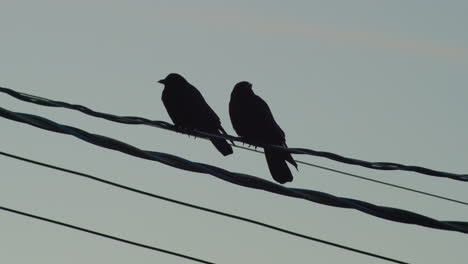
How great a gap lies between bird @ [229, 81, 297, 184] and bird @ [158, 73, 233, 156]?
0.24m

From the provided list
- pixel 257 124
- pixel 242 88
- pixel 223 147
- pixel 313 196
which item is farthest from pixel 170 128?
pixel 242 88

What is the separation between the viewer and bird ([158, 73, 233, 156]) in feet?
29.5

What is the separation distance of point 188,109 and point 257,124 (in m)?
0.73

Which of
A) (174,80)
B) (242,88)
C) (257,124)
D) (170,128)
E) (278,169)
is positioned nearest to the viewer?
(170,128)

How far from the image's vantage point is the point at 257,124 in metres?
9.21

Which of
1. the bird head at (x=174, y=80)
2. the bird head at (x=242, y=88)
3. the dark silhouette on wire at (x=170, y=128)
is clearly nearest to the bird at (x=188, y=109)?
the bird head at (x=174, y=80)

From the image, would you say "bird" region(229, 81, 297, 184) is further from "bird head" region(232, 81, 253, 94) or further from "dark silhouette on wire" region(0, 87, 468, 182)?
"dark silhouette on wire" region(0, 87, 468, 182)

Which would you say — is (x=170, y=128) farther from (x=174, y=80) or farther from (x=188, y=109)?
(x=174, y=80)

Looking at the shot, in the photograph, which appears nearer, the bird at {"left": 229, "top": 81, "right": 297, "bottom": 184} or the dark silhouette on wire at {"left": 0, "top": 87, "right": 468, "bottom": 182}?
the dark silhouette on wire at {"left": 0, "top": 87, "right": 468, "bottom": 182}

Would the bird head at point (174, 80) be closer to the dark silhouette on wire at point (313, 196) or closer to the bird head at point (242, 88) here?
the bird head at point (242, 88)

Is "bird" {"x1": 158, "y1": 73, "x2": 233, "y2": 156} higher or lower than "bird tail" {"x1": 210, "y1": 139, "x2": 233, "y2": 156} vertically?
higher

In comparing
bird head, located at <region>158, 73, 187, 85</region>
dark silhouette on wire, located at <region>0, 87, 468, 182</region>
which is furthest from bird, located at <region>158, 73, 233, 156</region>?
dark silhouette on wire, located at <region>0, 87, 468, 182</region>

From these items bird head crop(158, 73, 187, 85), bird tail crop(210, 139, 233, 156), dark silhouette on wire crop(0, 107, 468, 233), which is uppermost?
bird head crop(158, 73, 187, 85)

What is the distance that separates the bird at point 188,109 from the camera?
899cm
